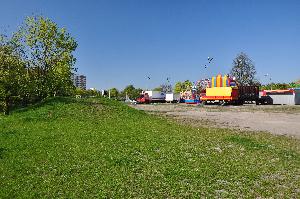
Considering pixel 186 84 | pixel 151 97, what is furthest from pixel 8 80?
pixel 186 84

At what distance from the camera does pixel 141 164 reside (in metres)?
10.4

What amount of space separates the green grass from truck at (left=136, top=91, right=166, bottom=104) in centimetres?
6555

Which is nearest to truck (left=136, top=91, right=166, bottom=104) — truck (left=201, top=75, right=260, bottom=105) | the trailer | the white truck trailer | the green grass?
the white truck trailer

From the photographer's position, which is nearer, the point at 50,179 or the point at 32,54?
the point at 50,179

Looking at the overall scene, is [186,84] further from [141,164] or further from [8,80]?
[141,164]

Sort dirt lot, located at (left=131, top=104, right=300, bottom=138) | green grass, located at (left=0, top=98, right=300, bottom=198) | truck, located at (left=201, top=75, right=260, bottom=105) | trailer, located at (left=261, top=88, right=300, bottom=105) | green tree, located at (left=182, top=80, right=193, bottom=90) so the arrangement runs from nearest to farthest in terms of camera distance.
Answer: green grass, located at (left=0, top=98, right=300, bottom=198), dirt lot, located at (left=131, top=104, right=300, bottom=138), truck, located at (left=201, top=75, right=260, bottom=105), trailer, located at (left=261, top=88, right=300, bottom=105), green tree, located at (left=182, top=80, right=193, bottom=90)

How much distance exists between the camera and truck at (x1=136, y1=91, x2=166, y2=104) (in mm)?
82750

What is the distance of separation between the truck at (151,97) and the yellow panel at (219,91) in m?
22.1

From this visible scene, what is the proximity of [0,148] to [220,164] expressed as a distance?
7582 mm

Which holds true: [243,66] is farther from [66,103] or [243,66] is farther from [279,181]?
[279,181]

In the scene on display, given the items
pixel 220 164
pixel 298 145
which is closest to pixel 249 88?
pixel 298 145

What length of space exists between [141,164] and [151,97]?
74.0m

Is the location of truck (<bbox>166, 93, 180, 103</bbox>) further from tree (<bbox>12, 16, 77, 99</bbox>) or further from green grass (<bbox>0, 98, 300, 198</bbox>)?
green grass (<bbox>0, 98, 300, 198</bbox>)

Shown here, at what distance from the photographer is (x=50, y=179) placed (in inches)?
348
